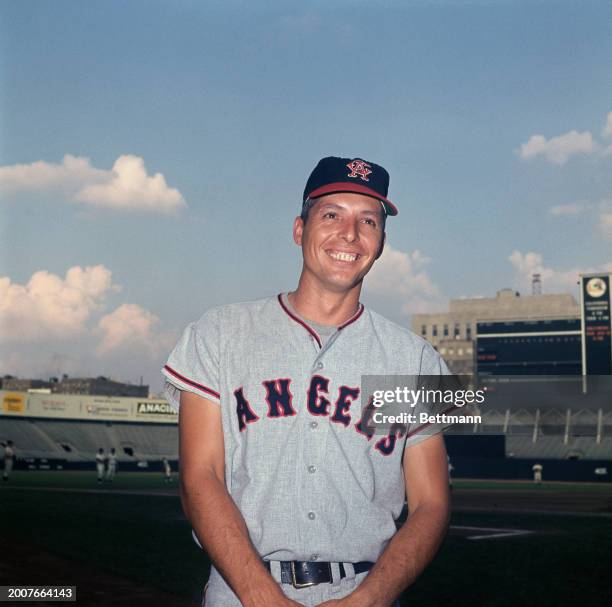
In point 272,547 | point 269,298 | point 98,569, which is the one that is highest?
point 269,298

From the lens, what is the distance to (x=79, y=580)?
8609 millimetres

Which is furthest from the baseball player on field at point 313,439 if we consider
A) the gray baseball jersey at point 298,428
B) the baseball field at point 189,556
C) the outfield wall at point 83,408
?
the outfield wall at point 83,408

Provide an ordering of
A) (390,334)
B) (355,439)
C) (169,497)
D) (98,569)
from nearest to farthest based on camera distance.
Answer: (355,439), (390,334), (98,569), (169,497)

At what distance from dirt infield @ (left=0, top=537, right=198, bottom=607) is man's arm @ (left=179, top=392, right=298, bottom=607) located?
5.61m

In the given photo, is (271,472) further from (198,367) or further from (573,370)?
(573,370)

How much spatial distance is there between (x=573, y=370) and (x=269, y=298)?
6454 centimetres

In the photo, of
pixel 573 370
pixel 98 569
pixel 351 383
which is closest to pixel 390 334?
pixel 351 383

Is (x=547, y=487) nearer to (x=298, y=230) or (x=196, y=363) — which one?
(x=298, y=230)

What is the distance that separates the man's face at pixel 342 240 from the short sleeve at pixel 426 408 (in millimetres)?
369

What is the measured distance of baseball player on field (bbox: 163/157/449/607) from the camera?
7.43 feet

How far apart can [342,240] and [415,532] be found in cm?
98

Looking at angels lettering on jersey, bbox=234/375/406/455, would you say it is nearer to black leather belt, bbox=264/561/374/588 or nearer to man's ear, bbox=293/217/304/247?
black leather belt, bbox=264/561/374/588

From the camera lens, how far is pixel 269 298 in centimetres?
276

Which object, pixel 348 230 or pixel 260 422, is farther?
pixel 348 230
